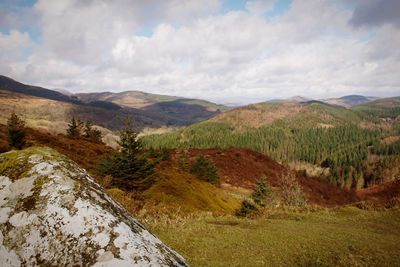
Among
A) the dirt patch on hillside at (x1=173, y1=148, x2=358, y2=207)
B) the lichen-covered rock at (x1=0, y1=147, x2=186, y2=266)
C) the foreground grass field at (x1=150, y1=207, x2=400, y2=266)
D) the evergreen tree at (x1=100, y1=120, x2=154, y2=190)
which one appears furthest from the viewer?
the dirt patch on hillside at (x1=173, y1=148, x2=358, y2=207)

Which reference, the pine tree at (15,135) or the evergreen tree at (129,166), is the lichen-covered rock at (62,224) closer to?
the evergreen tree at (129,166)

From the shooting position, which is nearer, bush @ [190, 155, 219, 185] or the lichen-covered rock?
the lichen-covered rock

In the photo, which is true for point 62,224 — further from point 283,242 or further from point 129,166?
point 129,166

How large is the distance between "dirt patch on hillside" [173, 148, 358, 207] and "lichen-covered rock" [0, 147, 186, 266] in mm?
80219

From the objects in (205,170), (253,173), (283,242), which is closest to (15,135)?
(205,170)

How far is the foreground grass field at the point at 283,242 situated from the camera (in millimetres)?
13414

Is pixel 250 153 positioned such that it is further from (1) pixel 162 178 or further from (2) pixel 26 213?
(2) pixel 26 213

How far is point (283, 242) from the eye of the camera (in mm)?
15891

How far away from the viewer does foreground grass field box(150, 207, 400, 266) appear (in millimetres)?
13414

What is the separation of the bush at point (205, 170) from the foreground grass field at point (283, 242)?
51194mm

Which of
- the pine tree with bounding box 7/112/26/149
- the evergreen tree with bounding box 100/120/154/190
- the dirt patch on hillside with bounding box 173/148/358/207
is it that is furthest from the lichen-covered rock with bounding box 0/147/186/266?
the dirt patch on hillside with bounding box 173/148/358/207

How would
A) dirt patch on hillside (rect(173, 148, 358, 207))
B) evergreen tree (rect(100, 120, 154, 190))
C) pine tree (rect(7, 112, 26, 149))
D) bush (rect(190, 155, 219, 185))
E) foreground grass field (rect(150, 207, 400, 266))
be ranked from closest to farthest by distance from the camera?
foreground grass field (rect(150, 207, 400, 266))
evergreen tree (rect(100, 120, 154, 190))
pine tree (rect(7, 112, 26, 149))
bush (rect(190, 155, 219, 185))
dirt patch on hillside (rect(173, 148, 358, 207))

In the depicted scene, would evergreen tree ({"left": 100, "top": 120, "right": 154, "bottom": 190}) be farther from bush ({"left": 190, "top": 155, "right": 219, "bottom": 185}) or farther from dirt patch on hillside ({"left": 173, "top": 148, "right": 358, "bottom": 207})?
dirt patch on hillside ({"left": 173, "top": 148, "right": 358, "bottom": 207})

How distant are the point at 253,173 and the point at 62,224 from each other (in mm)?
95205
